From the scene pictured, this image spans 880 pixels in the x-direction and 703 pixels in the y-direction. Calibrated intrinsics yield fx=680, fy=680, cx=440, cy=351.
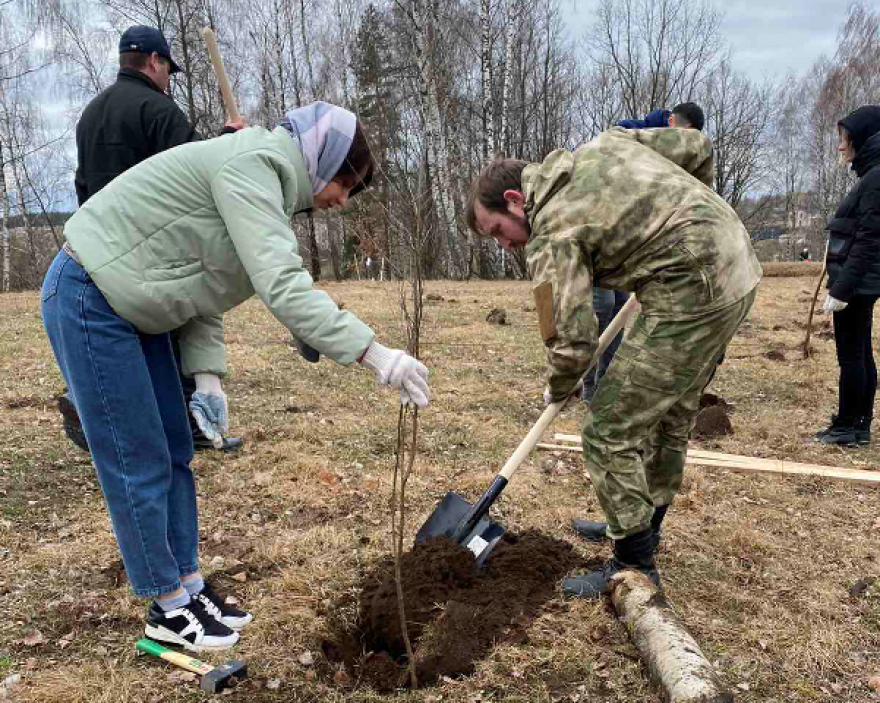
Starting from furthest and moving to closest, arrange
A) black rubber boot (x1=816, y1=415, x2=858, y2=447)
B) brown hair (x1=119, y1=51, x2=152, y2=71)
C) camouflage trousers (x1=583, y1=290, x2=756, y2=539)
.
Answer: black rubber boot (x1=816, y1=415, x2=858, y2=447), brown hair (x1=119, y1=51, x2=152, y2=71), camouflage trousers (x1=583, y1=290, x2=756, y2=539)

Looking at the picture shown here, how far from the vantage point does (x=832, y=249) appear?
507cm

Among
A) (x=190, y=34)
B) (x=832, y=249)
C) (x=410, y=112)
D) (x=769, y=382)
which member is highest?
(x=190, y=34)

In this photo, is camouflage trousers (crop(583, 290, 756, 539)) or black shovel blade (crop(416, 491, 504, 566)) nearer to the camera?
camouflage trousers (crop(583, 290, 756, 539))

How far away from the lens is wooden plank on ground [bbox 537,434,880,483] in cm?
436

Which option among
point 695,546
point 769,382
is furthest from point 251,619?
point 769,382

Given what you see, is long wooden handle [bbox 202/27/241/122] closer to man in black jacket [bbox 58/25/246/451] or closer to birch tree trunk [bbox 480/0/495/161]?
man in black jacket [bbox 58/25/246/451]

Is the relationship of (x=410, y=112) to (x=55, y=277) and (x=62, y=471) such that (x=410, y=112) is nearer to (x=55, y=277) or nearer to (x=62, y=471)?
(x=62, y=471)

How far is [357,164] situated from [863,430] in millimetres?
4667

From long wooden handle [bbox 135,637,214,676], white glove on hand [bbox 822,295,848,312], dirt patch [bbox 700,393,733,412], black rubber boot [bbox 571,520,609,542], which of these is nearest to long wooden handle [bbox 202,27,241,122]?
long wooden handle [bbox 135,637,214,676]

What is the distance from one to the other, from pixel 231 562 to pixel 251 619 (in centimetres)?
58

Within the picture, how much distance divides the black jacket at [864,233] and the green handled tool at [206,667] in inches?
178

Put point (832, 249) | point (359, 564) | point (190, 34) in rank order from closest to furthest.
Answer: point (359, 564) → point (832, 249) → point (190, 34)

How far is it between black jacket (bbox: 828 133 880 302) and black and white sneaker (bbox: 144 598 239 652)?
4.53 m

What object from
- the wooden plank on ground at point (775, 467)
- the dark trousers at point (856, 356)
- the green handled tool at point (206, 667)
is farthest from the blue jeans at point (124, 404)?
the dark trousers at point (856, 356)
